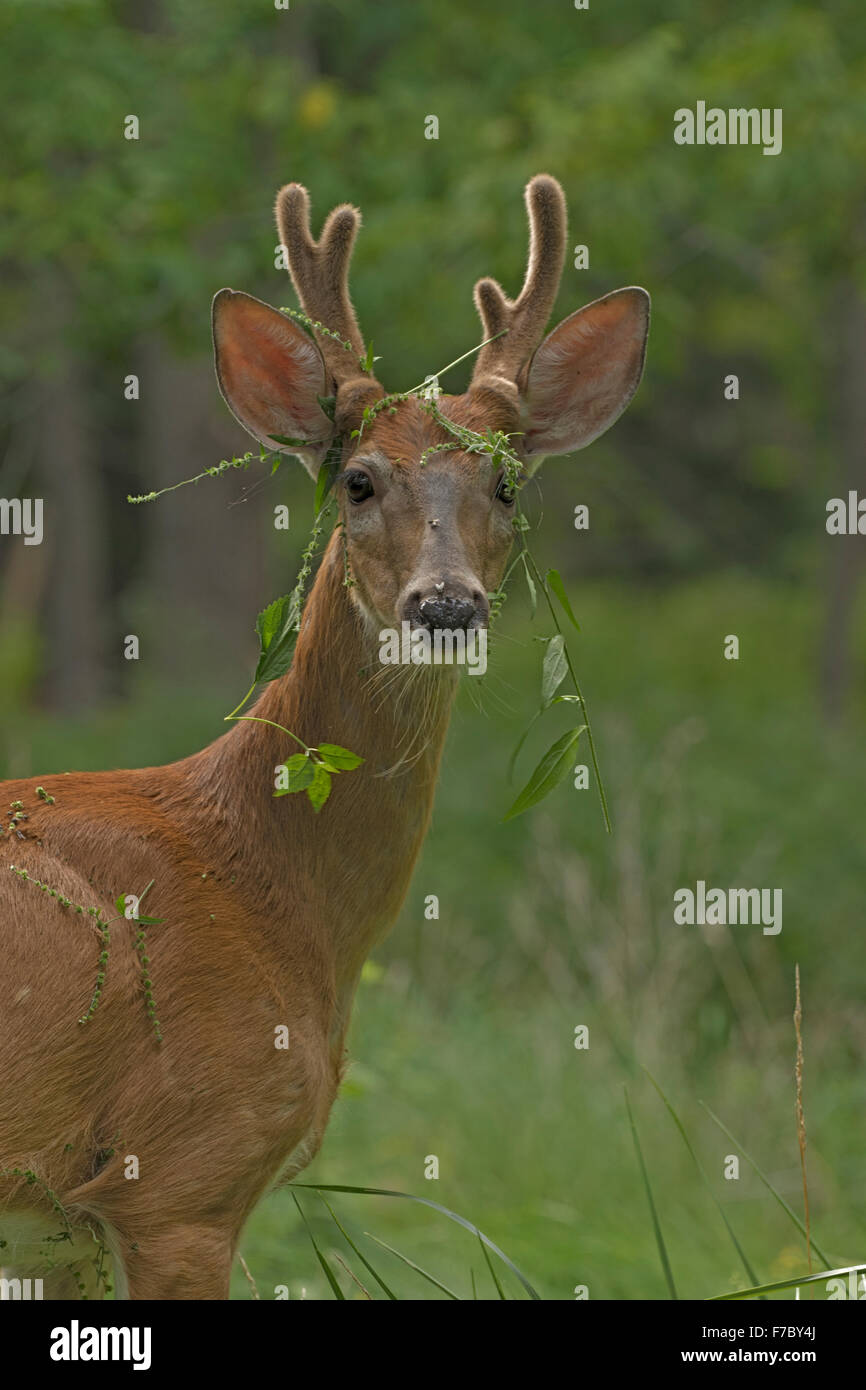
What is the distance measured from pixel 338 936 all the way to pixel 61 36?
6.68 metres

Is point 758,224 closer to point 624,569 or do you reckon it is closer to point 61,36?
point 61,36

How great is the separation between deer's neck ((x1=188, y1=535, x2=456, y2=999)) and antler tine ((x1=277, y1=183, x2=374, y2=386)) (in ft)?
1.41

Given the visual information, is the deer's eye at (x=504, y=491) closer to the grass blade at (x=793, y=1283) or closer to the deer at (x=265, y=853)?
the deer at (x=265, y=853)

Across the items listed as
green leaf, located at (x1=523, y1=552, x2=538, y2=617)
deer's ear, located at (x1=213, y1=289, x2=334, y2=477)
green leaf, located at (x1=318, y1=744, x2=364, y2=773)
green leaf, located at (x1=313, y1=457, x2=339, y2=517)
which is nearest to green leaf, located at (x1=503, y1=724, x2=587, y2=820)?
green leaf, located at (x1=523, y1=552, x2=538, y2=617)

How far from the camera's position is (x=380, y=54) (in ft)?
44.8

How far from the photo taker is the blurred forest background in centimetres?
690

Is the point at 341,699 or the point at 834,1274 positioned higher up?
the point at 341,699

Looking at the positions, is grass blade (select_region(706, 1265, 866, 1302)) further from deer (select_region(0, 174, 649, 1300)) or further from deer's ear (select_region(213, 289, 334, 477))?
deer's ear (select_region(213, 289, 334, 477))

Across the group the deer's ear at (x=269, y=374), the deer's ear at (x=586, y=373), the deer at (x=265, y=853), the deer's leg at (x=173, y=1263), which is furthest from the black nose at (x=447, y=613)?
the deer's leg at (x=173, y=1263)

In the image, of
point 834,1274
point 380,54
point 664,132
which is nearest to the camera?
point 834,1274

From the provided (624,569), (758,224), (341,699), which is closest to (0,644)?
(624,569)

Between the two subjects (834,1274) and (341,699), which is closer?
(834,1274)

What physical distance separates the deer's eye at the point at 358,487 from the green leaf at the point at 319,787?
2.00ft

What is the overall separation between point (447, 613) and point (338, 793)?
82cm
